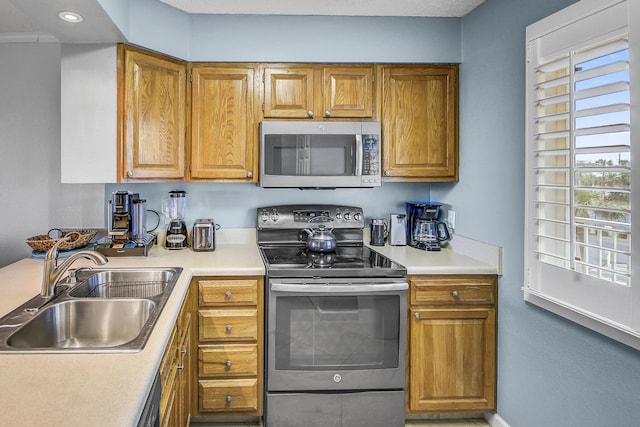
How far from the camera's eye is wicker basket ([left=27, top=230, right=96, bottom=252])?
231cm

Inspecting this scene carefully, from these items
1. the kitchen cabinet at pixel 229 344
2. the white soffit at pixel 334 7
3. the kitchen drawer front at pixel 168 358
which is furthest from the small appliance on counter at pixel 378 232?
the kitchen drawer front at pixel 168 358

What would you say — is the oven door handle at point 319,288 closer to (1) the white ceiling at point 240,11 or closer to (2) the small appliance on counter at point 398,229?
(2) the small appliance on counter at point 398,229

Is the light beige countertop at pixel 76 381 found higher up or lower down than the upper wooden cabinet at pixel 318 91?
lower down

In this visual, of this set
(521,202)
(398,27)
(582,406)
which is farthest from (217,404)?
(398,27)

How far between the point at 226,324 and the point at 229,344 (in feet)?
0.35

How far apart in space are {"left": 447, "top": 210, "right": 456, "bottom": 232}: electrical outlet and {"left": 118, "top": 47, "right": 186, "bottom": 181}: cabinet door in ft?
5.54

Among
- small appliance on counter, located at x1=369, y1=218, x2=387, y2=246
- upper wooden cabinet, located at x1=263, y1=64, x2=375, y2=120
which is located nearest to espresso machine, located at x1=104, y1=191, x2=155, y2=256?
upper wooden cabinet, located at x1=263, y1=64, x2=375, y2=120

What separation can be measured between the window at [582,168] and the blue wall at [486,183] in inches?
4.4

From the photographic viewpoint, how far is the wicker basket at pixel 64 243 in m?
2.31

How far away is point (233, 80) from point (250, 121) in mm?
260

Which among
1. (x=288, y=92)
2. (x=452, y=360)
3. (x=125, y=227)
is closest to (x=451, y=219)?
(x=452, y=360)

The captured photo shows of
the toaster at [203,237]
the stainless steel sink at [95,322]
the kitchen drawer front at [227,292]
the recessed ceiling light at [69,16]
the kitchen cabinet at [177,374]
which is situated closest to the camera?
the kitchen cabinet at [177,374]

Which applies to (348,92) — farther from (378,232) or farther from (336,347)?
(336,347)

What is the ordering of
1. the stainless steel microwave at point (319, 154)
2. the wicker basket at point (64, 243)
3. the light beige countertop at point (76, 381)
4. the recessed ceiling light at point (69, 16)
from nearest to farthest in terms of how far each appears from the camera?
the light beige countertop at point (76, 381) < the recessed ceiling light at point (69, 16) < the wicker basket at point (64, 243) < the stainless steel microwave at point (319, 154)
